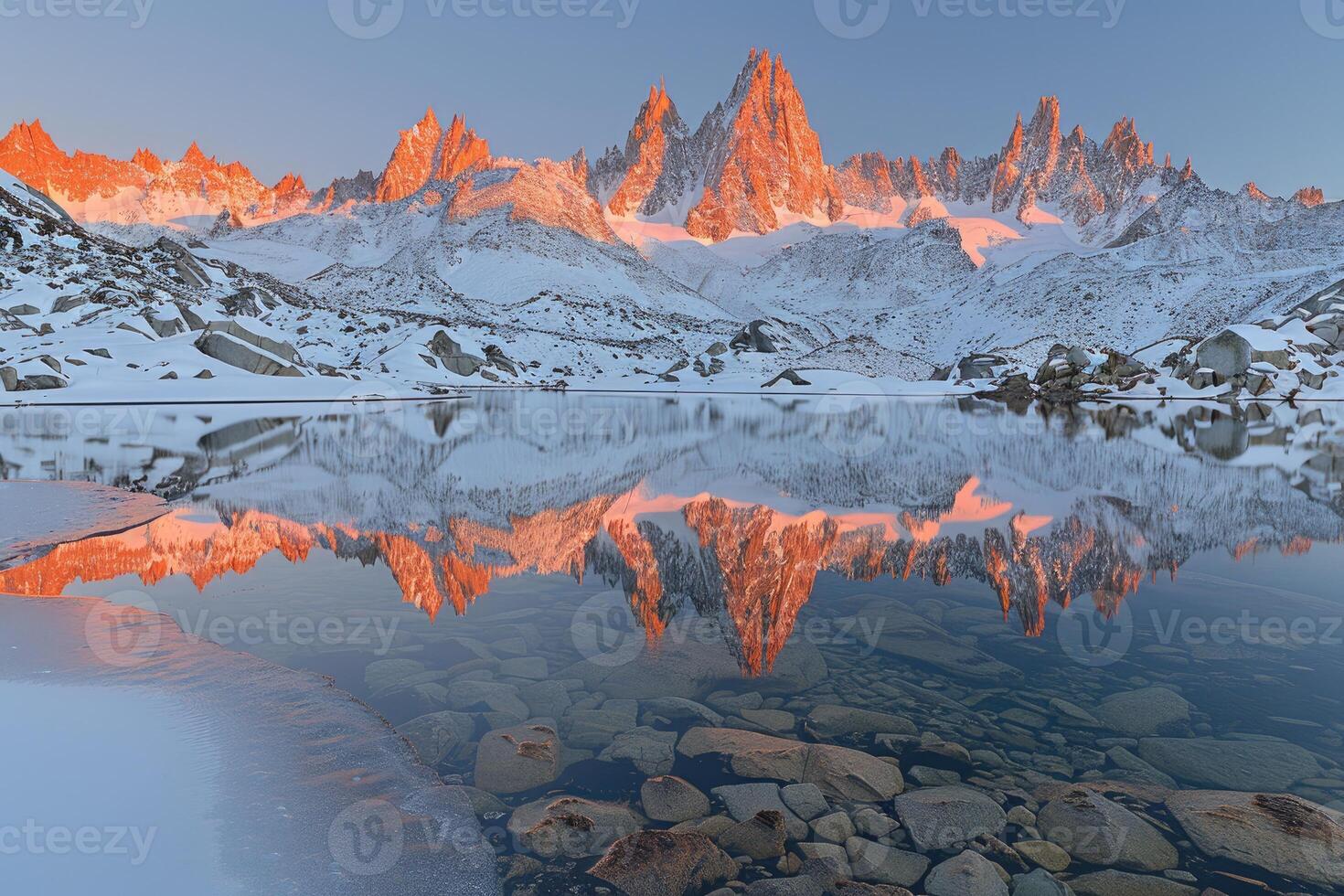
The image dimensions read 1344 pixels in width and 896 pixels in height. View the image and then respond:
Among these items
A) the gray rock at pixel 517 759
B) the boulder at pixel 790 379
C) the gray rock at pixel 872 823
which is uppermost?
the boulder at pixel 790 379

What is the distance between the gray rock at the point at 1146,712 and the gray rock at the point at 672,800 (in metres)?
3.10

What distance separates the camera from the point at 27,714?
452cm

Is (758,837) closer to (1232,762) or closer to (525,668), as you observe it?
(525,668)

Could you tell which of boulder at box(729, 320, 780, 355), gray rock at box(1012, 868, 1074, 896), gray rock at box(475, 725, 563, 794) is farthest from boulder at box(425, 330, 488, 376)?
gray rock at box(1012, 868, 1074, 896)

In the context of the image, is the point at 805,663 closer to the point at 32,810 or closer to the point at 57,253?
the point at 32,810

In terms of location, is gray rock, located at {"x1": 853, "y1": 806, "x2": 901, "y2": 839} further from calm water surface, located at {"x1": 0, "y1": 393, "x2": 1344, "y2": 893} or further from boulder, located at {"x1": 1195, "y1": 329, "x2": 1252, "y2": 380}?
boulder, located at {"x1": 1195, "y1": 329, "x2": 1252, "y2": 380}

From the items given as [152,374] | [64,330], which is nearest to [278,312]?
[64,330]

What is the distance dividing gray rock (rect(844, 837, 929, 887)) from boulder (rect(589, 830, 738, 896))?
0.63 meters

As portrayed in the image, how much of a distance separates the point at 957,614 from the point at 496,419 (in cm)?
3019

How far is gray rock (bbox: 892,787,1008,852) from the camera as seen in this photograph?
379 centimetres

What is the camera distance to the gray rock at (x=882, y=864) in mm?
3475

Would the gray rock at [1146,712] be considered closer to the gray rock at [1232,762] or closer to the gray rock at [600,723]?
the gray rock at [1232,762]

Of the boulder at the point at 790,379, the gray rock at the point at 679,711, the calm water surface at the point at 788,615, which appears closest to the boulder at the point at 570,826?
the calm water surface at the point at 788,615

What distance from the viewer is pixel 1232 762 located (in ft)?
15.0
